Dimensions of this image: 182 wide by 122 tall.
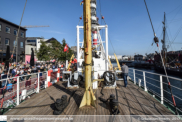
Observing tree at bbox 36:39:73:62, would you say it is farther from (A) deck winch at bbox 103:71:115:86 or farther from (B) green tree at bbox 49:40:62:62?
(A) deck winch at bbox 103:71:115:86

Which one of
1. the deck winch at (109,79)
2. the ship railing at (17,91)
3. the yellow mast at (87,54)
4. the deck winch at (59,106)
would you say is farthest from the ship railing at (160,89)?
the ship railing at (17,91)

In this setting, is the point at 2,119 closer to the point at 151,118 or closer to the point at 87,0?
the point at 151,118

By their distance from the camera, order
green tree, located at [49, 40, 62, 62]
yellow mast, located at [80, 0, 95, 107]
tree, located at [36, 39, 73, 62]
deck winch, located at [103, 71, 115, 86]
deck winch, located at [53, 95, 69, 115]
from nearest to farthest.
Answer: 1. deck winch, located at [53, 95, 69, 115]
2. yellow mast, located at [80, 0, 95, 107]
3. deck winch, located at [103, 71, 115, 86]
4. tree, located at [36, 39, 73, 62]
5. green tree, located at [49, 40, 62, 62]

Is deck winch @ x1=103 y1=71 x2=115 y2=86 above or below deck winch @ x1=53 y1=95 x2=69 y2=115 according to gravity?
above

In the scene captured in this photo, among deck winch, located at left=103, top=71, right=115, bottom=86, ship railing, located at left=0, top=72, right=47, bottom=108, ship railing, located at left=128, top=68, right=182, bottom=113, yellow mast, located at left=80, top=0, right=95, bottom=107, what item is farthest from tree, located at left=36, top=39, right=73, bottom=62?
Answer: yellow mast, located at left=80, top=0, right=95, bottom=107

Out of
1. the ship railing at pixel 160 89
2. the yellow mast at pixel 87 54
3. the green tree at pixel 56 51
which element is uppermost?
the green tree at pixel 56 51

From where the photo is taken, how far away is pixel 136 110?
3402 mm

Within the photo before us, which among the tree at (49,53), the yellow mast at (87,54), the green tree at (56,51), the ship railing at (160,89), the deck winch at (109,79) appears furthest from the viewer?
the green tree at (56,51)

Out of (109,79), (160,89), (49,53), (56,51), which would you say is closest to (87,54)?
(109,79)

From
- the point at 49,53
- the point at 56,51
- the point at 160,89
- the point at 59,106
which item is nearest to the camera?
the point at 59,106

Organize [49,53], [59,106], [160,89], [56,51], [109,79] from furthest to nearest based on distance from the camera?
[56,51] → [49,53] → [160,89] → [109,79] → [59,106]

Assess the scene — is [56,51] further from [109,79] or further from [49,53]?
[109,79]

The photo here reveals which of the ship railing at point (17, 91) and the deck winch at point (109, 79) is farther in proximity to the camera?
the deck winch at point (109, 79)

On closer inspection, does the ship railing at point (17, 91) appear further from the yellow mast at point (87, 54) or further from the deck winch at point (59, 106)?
the yellow mast at point (87, 54)
